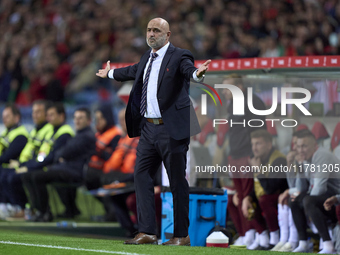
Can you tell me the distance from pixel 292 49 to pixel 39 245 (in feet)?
26.4

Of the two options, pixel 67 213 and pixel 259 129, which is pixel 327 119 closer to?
pixel 259 129

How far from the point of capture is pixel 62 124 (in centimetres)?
1124

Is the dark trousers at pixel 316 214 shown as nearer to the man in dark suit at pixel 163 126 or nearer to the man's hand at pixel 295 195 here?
the man's hand at pixel 295 195

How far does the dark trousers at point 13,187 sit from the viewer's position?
11469 mm

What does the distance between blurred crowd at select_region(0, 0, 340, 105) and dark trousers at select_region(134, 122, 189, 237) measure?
6449 millimetres

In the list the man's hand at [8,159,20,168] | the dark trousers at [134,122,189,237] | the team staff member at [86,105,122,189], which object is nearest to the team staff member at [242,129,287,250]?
the dark trousers at [134,122,189,237]

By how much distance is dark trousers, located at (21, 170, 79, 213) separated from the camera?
10898 millimetres

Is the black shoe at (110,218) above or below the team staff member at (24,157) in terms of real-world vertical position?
below

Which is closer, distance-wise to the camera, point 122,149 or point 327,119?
point 327,119

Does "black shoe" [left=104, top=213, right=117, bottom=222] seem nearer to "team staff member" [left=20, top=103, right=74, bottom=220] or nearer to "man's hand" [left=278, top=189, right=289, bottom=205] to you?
"team staff member" [left=20, top=103, right=74, bottom=220]

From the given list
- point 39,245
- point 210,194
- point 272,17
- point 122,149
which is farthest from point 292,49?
point 39,245

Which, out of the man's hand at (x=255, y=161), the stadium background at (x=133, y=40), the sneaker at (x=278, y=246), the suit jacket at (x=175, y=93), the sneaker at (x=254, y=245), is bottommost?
the sneaker at (x=254, y=245)

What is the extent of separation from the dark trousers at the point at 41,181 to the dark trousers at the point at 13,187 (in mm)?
245

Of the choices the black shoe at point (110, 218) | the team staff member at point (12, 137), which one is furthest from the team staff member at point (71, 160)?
the black shoe at point (110, 218)
